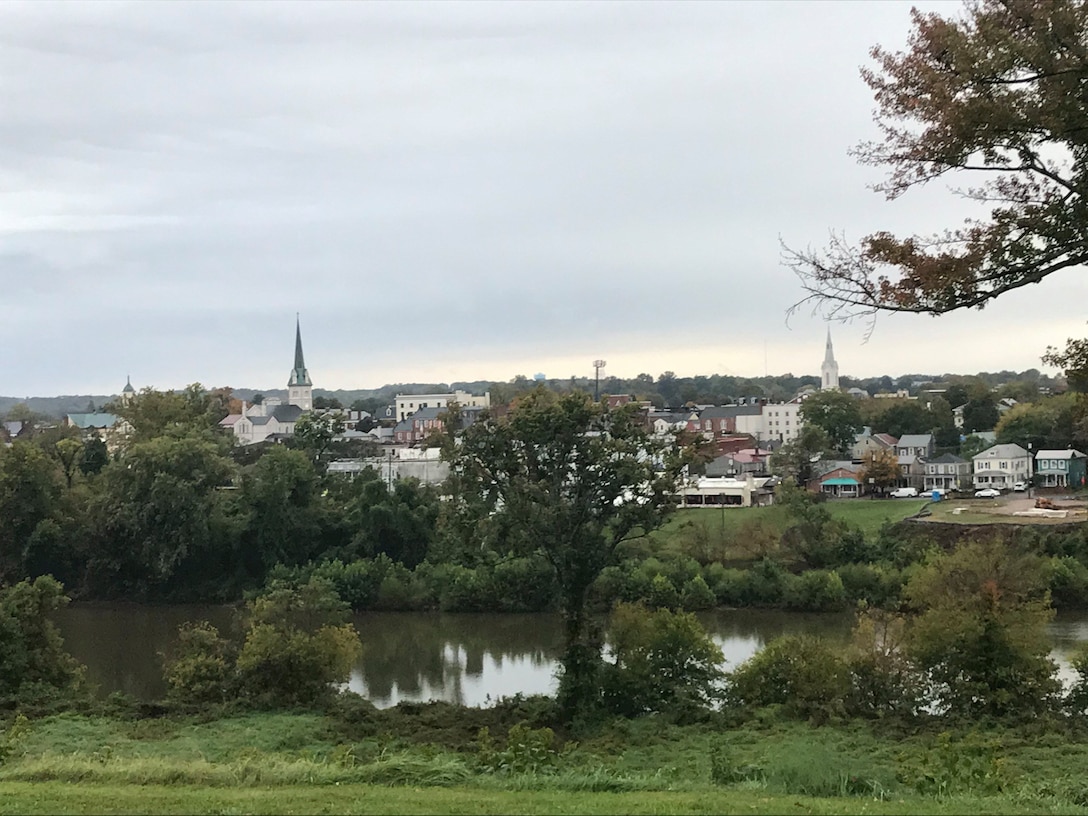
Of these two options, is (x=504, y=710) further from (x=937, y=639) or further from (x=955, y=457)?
(x=955, y=457)

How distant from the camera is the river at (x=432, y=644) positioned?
21656 millimetres

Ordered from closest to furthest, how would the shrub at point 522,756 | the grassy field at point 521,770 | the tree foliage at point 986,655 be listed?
the grassy field at point 521,770, the shrub at point 522,756, the tree foliage at point 986,655

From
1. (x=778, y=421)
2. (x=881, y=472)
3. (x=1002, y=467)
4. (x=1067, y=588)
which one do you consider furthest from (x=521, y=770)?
(x=778, y=421)

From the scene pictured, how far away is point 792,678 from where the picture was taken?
1636 centimetres

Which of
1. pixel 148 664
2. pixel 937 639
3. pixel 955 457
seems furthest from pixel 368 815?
pixel 955 457

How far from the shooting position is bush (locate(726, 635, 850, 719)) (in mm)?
16109

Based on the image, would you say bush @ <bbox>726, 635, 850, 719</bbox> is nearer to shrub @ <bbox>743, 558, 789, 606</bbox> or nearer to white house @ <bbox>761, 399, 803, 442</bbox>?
shrub @ <bbox>743, 558, 789, 606</bbox>

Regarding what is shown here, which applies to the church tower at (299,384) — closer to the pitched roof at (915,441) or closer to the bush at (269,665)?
the pitched roof at (915,441)

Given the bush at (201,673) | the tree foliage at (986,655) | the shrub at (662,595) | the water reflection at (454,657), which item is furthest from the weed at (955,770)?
the shrub at (662,595)

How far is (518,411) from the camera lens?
738 inches

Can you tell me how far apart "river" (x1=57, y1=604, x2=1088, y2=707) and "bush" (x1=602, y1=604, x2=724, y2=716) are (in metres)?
1.88

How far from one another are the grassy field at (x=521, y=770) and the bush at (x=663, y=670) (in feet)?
4.99

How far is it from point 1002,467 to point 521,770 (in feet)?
143

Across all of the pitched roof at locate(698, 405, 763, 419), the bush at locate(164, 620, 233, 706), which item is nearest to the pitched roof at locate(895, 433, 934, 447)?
the pitched roof at locate(698, 405, 763, 419)
